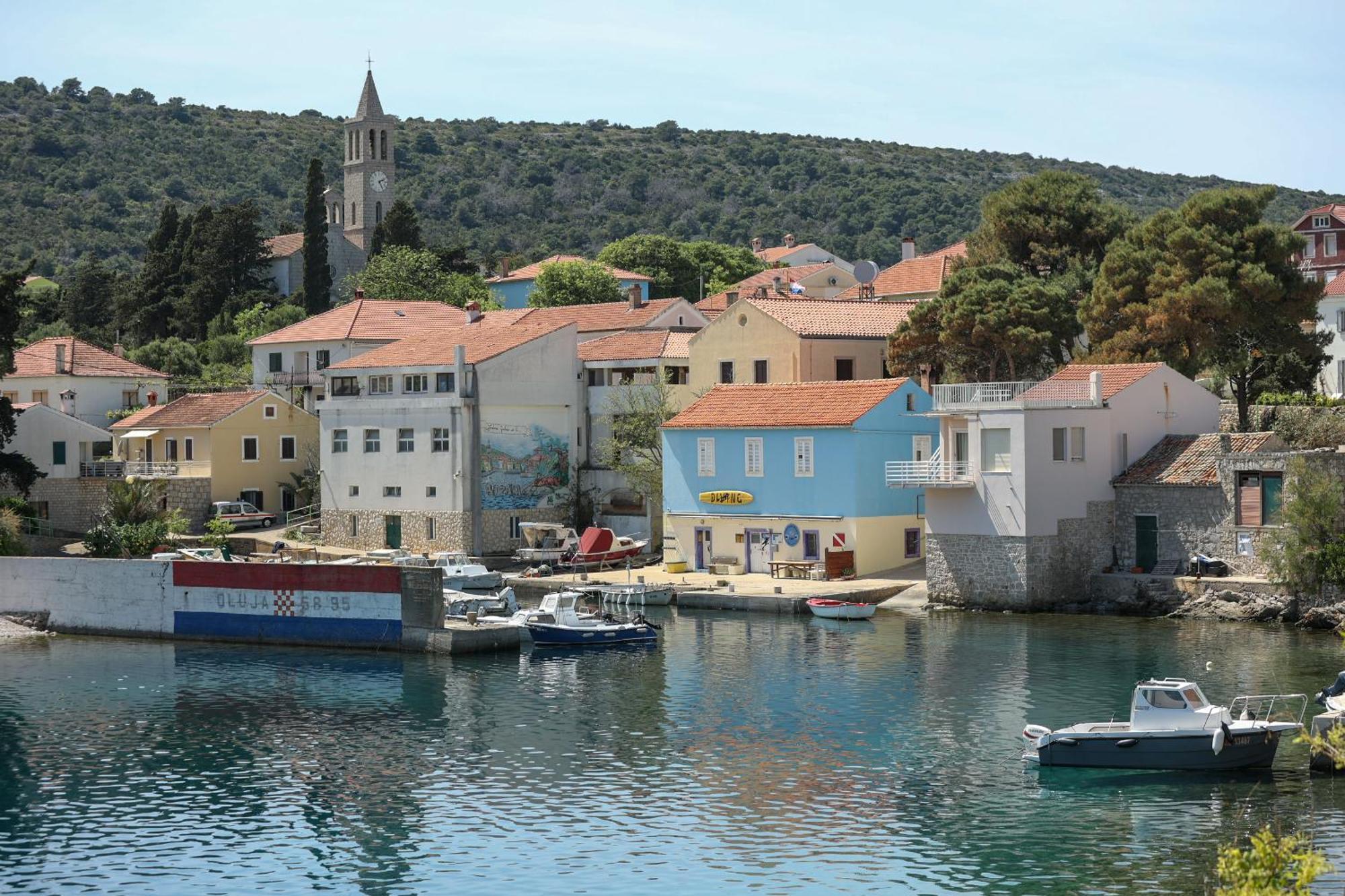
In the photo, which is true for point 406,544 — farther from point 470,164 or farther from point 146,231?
point 470,164

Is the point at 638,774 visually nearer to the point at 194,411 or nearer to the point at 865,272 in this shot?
the point at 194,411

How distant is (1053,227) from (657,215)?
117624 mm

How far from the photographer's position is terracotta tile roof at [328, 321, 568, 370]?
7169cm

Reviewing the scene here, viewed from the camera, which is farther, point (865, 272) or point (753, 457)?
point (865, 272)

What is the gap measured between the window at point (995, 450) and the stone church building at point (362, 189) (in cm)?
8797

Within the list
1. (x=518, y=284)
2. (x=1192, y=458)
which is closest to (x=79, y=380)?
(x=518, y=284)

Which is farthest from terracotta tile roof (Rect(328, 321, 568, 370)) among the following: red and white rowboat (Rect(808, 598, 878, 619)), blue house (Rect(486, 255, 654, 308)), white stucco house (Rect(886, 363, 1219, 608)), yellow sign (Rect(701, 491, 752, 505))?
blue house (Rect(486, 255, 654, 308))

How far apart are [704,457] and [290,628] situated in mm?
19103

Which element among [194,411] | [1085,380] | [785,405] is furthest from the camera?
[194,411]

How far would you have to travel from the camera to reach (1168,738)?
32844 millimetres

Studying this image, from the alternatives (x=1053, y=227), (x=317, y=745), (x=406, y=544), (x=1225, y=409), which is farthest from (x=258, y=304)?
(x=317, y=745)

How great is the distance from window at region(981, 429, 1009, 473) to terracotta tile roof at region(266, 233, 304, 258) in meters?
77.5

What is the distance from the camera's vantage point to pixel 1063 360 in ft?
237

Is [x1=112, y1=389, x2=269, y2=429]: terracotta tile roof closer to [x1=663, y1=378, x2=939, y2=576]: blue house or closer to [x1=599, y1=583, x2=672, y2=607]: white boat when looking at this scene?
[x1=663, y1=378, x2=939, y2=576]: blue house
